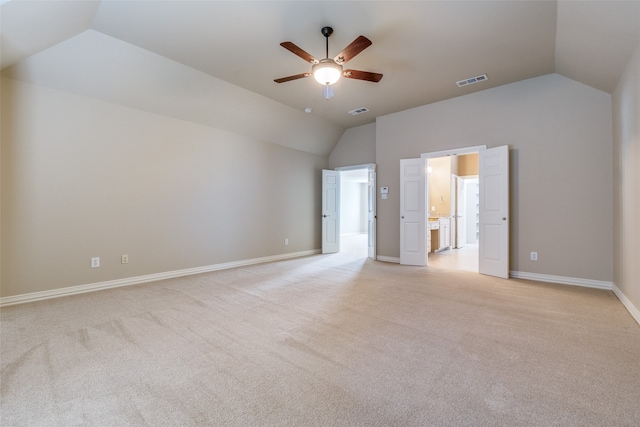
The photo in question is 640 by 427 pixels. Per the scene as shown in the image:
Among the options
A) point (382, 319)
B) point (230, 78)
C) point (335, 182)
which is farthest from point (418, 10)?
point (335, 182)

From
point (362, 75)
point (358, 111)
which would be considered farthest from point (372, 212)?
point (362, 75)

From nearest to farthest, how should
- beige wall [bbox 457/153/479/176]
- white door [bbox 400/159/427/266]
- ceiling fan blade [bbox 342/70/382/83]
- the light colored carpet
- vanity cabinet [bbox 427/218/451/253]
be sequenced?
the light colored carpet, ceiling fan blade [bbox 342/70/382/83], white door [bbox 400/159/427/266], vanity cabinet [bbox 427/218/451/253], beige wall [bbox 457/153/479/176]

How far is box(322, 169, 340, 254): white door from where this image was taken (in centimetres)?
728

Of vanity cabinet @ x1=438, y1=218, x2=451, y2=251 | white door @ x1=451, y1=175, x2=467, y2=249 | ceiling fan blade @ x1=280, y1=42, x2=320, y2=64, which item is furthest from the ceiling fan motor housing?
white door @ x1=451, y1=175, x2=467, y2=249

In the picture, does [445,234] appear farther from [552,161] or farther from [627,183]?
[627,183]

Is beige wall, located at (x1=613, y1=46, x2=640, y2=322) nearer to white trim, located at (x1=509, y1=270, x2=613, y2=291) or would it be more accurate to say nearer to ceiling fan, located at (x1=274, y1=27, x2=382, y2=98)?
white trim, located at (x1=509, y1=270, x2=613, y2=291)

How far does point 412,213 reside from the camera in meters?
5.66

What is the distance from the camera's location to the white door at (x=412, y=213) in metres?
5.55

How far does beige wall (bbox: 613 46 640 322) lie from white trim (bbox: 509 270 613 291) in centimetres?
19

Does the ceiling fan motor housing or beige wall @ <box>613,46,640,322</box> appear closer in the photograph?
beige wall @ <box>613,46,640,322</box>

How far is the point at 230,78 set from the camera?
4.34 m

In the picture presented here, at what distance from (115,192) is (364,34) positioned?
13.4 feet

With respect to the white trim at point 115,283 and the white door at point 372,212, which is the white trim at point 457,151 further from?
the white trim at point 115,283

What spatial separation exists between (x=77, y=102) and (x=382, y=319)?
191 inches
